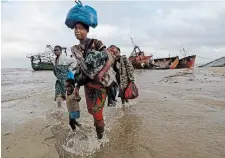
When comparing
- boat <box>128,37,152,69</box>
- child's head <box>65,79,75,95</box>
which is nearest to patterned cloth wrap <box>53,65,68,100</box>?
child's head <box>65,79,75,95</box>

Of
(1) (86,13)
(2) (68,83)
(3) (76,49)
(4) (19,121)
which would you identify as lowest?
(4) (19,121)

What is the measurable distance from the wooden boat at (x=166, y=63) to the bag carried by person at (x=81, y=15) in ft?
114

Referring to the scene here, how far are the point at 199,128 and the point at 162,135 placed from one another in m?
0.77

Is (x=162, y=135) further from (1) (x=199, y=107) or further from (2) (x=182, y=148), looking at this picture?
(1) (x=199, y=107)

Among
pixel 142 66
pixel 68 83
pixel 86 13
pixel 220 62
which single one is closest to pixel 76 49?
pixel 86 13

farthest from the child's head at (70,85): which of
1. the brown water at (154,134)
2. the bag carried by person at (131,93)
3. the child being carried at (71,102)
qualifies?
the bag carried by person at (131,93)

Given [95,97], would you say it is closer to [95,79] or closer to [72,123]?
[95,79]

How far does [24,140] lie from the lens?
13.5ft

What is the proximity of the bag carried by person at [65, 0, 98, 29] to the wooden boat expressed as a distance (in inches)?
1363

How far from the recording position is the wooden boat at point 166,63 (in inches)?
1481

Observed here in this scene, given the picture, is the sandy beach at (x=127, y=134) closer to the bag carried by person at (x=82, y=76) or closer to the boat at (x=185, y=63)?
the bag carried by person at (x=82, y=76)

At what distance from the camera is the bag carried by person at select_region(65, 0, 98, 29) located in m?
3.26

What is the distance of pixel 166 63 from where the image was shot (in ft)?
125

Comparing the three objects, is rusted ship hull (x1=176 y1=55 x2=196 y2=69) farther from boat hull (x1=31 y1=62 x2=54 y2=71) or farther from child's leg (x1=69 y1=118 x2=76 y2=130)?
child's leg (x1=69 y1=118 x2=76 y2=130)
